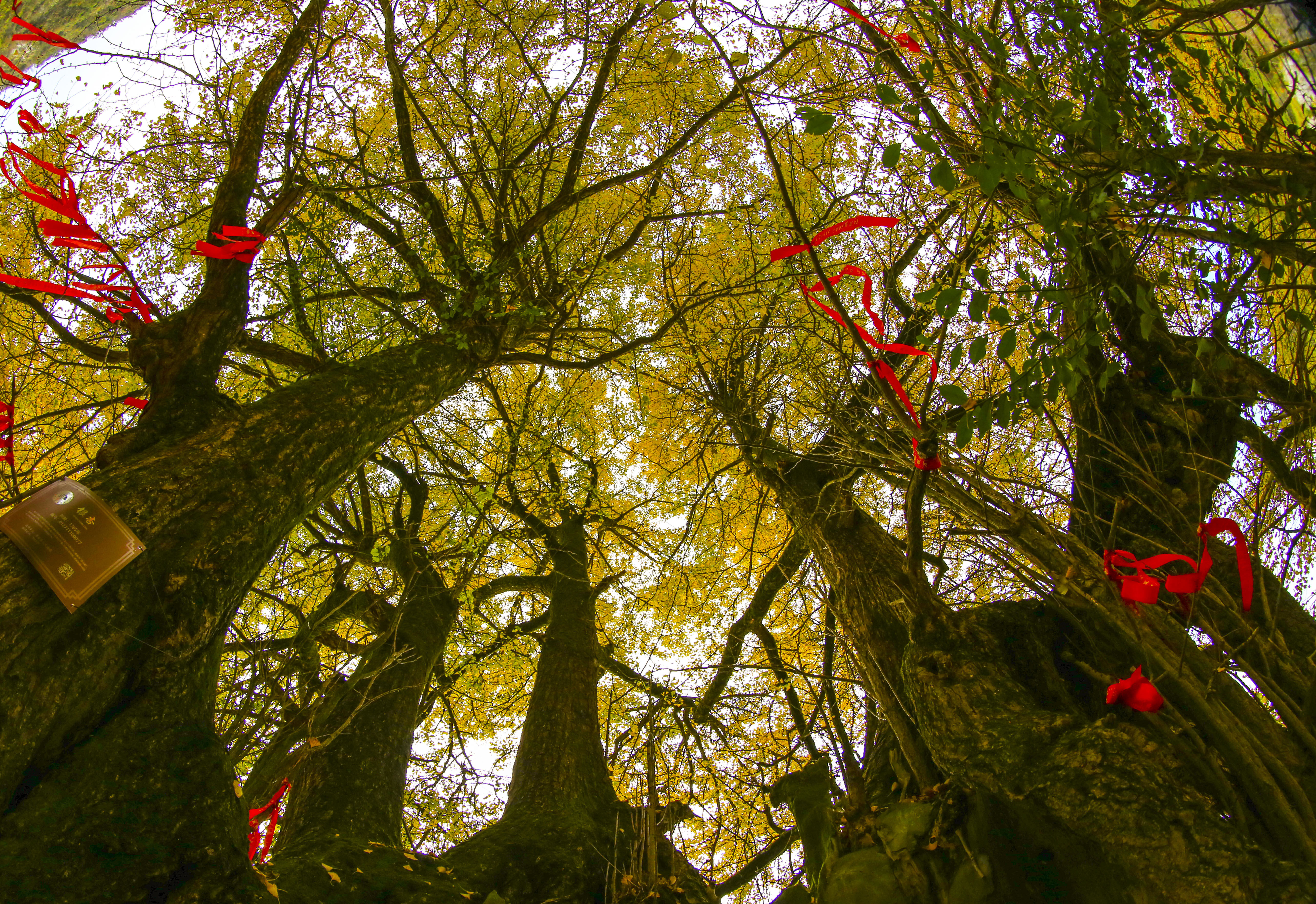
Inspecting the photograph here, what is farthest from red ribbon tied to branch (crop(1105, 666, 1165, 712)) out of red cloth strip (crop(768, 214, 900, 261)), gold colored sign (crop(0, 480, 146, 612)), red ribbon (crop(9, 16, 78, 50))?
red ribbon (crop(9, 16, 78, 50))

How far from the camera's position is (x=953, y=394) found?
1.51 meters

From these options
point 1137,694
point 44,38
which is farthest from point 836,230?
point 44,38

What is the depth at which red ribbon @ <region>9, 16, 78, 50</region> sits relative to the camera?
288 cm

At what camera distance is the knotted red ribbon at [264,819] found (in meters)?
3.07

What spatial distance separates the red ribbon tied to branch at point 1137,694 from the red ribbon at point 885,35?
6.45ft

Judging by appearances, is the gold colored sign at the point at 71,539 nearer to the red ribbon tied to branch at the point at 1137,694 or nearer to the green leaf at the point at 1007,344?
the green leaf at the point at 1007,344

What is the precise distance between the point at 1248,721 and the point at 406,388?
348 centimetres

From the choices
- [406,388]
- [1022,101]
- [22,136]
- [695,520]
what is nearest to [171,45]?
[22,136]

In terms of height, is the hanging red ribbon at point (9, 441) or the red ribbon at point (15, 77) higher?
the red ribbon at point (15, 77)

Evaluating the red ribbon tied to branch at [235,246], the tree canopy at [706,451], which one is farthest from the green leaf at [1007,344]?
the red ribbon tied to branch at [235,246]

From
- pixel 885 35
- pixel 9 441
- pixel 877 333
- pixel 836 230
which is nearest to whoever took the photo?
pixel 885 35

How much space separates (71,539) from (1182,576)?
3.25 m

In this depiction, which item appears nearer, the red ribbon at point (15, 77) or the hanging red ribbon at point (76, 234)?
the hanging red ribbon at point (76, 234)

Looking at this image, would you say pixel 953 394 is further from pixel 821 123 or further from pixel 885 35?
pixel 885 35
